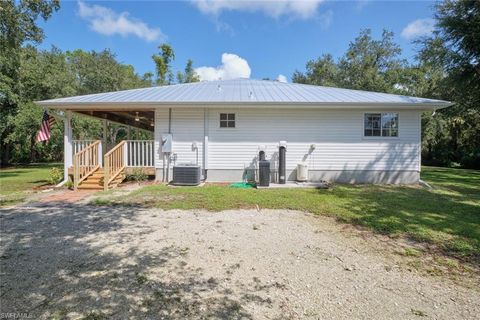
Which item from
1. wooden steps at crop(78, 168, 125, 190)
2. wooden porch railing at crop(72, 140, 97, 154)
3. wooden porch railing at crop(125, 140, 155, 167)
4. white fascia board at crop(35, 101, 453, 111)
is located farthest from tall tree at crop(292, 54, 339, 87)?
wooden steps at crop(78, 168, 125, 190)

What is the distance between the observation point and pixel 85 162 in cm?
932

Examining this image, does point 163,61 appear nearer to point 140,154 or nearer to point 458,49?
point 140,154

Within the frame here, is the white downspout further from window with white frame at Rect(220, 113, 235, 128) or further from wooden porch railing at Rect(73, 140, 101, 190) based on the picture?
Result: wooden porch railing at Rect(73, 140, 101, 190)

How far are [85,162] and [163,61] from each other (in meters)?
26.8

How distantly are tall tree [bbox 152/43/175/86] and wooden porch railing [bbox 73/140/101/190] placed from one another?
2488 centimetres

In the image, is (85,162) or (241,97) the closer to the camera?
(85,162)

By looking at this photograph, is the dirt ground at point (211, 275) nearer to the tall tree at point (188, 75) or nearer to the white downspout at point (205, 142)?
the white downspout at point (205, 142)

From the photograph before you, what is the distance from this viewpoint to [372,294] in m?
2.74

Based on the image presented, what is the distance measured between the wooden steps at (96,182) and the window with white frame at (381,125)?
29.4 feet

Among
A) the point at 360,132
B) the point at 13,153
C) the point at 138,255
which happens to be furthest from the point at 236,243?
the point at 13,153

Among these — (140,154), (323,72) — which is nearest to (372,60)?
(323,72)

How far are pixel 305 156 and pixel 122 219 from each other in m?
6.72

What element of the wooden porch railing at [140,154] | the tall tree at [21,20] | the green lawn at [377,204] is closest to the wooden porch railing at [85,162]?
the wooden porch railing at [140,154]

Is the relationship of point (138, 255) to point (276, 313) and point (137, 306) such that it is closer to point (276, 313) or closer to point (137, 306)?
point (137, 306)
